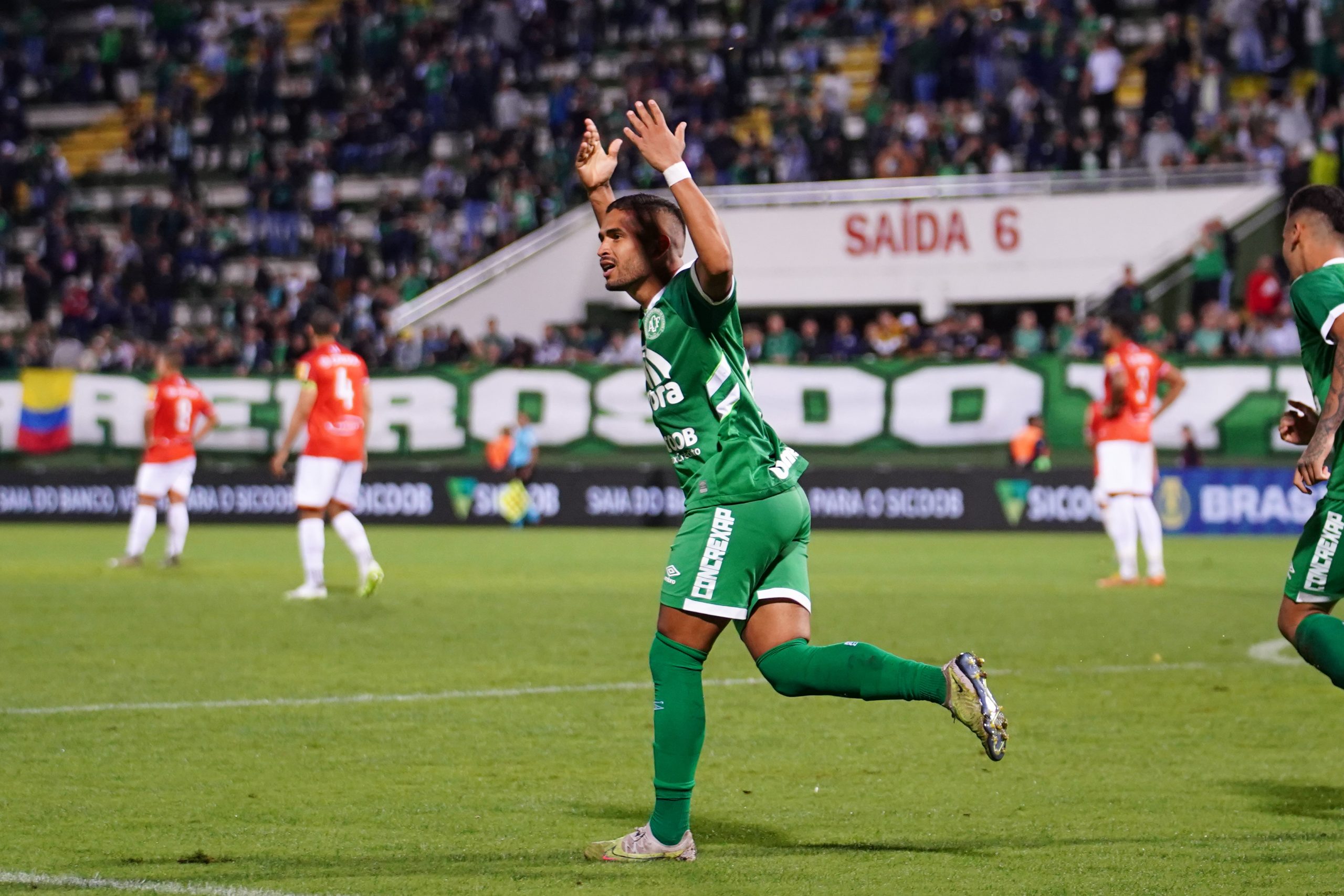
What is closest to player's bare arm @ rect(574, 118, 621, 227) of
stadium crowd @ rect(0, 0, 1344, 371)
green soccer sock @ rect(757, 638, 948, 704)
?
green soccer sock @ rect(757, 638, 948, 704)

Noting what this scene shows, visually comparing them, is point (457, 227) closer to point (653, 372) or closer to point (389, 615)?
point (389, 615)

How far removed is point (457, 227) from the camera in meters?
32.7

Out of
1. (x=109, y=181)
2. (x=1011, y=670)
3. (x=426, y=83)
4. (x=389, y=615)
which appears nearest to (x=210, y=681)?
(x=389, y=615)

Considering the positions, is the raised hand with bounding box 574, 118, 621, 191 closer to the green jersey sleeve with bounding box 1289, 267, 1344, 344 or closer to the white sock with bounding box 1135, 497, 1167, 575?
the green jersey sleeve with bounding box 1289, 267, 1344, 344

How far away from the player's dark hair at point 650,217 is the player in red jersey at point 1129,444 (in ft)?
33.3

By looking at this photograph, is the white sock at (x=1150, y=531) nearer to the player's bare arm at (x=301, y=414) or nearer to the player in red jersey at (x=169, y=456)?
the player's bare arm at (x=301, y=414)

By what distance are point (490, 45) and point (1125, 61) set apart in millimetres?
12437

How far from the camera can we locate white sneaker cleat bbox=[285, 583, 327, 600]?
14.6 meters

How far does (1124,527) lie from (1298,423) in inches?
364

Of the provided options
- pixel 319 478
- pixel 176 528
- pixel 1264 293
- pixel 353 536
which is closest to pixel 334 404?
pixel 319 478

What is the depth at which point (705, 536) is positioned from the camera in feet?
18.2

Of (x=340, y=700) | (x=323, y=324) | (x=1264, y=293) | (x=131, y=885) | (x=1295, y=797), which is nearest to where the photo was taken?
(x=131, y=885)

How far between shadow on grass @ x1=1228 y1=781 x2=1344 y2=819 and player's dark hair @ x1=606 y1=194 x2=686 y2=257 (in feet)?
10.1

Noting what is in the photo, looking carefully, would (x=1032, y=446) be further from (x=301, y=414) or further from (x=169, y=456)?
(x=301, y=414)
